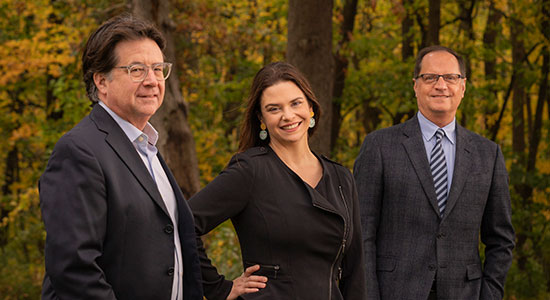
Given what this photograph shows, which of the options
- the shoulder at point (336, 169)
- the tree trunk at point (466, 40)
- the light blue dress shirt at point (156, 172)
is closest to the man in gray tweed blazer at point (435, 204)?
the shoulder at point (336, 169)

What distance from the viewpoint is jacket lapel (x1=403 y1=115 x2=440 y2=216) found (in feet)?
13.3

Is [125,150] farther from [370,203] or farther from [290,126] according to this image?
[370,203]

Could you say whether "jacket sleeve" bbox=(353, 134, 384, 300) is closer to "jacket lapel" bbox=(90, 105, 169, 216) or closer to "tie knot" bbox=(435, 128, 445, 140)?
"tie knot" bbox=(435, 128, 445, 140)

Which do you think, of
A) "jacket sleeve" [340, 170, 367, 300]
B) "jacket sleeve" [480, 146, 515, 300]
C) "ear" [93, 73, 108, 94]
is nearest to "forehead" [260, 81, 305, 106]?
"jacket sleeve" [340, 170, 367, 300]

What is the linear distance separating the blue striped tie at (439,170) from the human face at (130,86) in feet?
6.67

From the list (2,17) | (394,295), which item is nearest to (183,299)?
(394,295)

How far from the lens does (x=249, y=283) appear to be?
3.24 metres

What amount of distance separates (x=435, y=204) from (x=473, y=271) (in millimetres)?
489

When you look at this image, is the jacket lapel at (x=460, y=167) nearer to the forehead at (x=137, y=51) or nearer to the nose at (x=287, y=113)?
the nose at (x=287, y=113)

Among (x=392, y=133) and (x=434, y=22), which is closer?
(x=392, y=133)

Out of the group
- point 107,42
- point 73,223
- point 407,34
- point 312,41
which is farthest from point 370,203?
point 407,34

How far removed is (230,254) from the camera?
8523 mm

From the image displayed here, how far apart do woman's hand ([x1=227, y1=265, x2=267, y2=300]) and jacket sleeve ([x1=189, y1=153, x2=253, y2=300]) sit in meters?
0.07

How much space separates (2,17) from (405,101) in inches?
351
